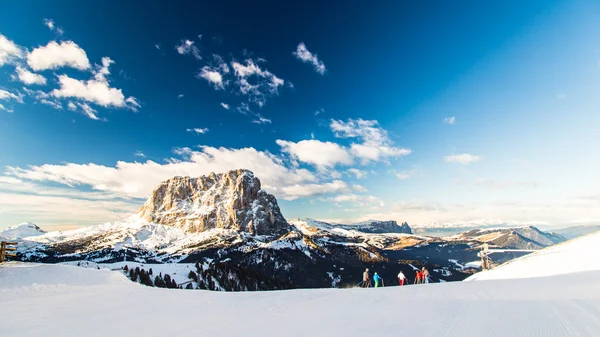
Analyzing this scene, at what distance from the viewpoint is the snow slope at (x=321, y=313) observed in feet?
29.3

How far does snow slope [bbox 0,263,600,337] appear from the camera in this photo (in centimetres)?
894

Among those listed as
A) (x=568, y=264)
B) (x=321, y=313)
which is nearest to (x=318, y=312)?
(x=321, y=313)

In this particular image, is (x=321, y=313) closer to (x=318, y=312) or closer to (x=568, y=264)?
(x=318, y=312)

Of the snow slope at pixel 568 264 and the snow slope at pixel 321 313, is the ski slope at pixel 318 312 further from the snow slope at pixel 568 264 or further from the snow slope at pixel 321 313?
the snow slope at pixel 568 264

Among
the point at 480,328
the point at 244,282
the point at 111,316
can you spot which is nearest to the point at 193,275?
the point at 244,282

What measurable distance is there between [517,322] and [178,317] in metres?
12.4

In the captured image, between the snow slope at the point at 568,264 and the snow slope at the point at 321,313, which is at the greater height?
the snow slope at the point at 321,313

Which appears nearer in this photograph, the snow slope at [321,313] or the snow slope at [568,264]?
the snow slope at [321,313]

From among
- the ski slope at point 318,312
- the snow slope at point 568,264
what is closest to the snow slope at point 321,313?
the ski slope at point 318,312

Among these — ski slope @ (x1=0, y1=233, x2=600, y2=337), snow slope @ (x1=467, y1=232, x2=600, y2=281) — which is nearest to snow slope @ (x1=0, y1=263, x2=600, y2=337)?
ski slope @ (x1=0, y1=233, x2=600, y2=337)

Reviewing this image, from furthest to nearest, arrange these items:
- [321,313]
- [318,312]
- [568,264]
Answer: [568,264]
[318,312]
[321,313]

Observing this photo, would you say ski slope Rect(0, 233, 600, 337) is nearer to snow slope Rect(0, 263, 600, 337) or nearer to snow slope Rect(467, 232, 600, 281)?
snow slope Rect(0, 263, 600, 337)

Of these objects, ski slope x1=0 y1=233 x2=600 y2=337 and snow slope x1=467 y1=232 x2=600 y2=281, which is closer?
ski slope x1=0 y1=233 x2=600 y2=337

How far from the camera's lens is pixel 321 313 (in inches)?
462
